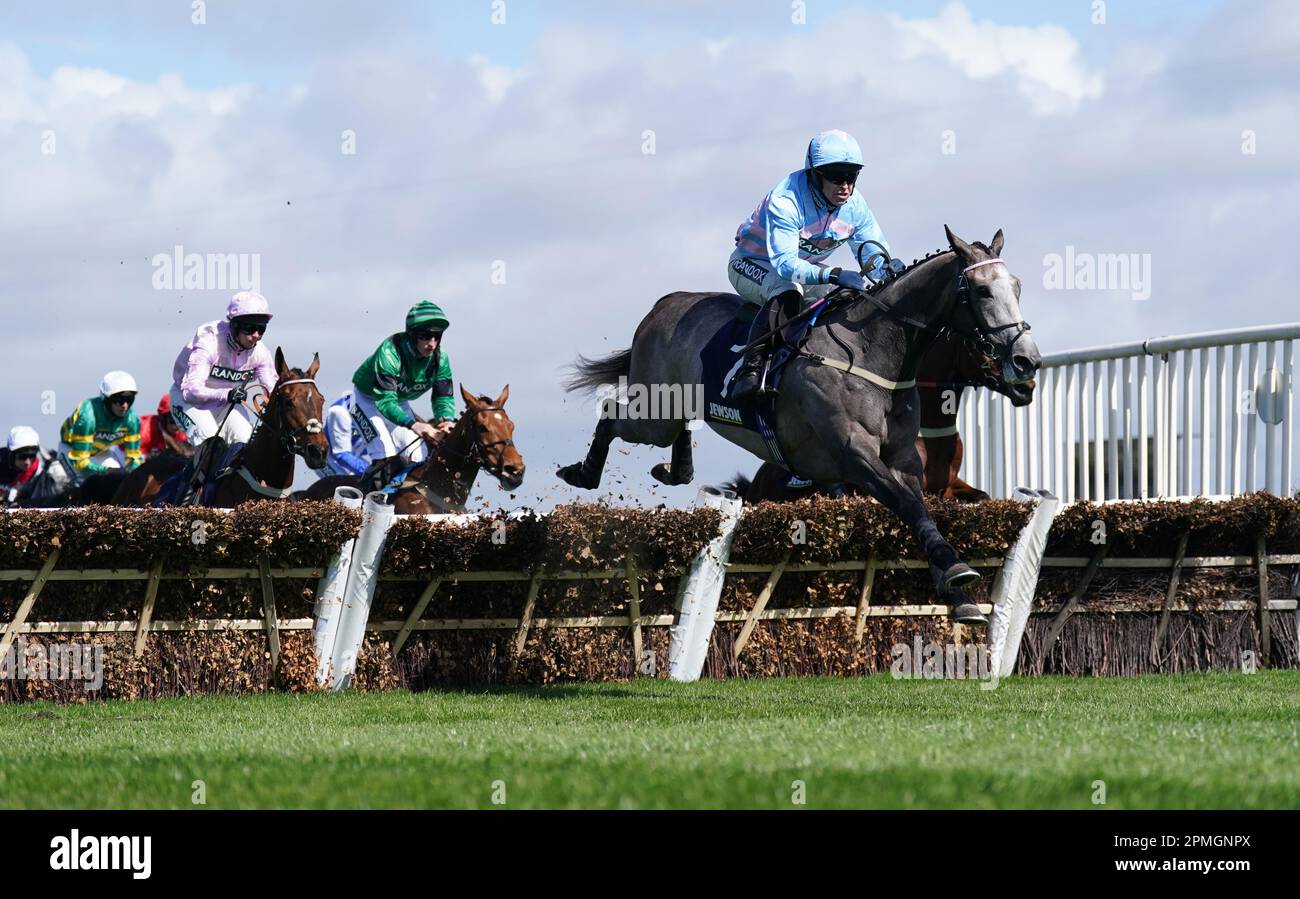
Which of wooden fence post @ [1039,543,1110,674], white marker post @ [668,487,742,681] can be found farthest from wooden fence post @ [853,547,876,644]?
wooden fence post @ [1039,543,1110,674]

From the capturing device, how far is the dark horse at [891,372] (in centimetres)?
870

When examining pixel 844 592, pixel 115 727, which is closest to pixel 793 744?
pixel 115 727

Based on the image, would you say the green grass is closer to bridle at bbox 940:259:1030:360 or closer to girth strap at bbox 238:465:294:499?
bridle at bbox 940:259:1030:360

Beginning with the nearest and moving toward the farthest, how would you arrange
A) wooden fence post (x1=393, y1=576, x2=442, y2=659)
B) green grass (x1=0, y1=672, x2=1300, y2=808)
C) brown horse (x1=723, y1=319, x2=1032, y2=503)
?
green grass (x1=0, y1=672, x2=1300, y2=808)
wooden fence post (x1=393, y1=576, x2=442, y2=659)
brown horse (x1=723, y1=319, x2=1032, y2=503)

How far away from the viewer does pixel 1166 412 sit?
13.7 meters

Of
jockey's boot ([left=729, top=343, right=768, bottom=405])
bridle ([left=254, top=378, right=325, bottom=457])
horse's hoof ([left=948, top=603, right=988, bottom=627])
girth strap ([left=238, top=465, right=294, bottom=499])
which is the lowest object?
horse's hoof ([left=948, top=603, right=988, bottom=627])

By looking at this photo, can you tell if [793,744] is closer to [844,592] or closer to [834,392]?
[834,392]

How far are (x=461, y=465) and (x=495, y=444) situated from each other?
13.3 inches

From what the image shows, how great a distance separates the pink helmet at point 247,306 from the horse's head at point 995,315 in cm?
628

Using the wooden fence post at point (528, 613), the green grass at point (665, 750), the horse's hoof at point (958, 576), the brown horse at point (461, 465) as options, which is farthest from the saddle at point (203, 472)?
the horse's hoof at point (958, 576)

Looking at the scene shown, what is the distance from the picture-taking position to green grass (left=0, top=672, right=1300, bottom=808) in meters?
4.61

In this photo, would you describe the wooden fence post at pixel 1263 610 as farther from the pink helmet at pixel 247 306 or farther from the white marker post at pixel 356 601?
the pink helmet at pixel 247 306

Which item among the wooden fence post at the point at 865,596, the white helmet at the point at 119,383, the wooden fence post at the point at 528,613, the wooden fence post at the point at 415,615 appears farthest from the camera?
the white helmet at the point at 119,383

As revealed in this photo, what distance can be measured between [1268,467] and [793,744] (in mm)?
8162
